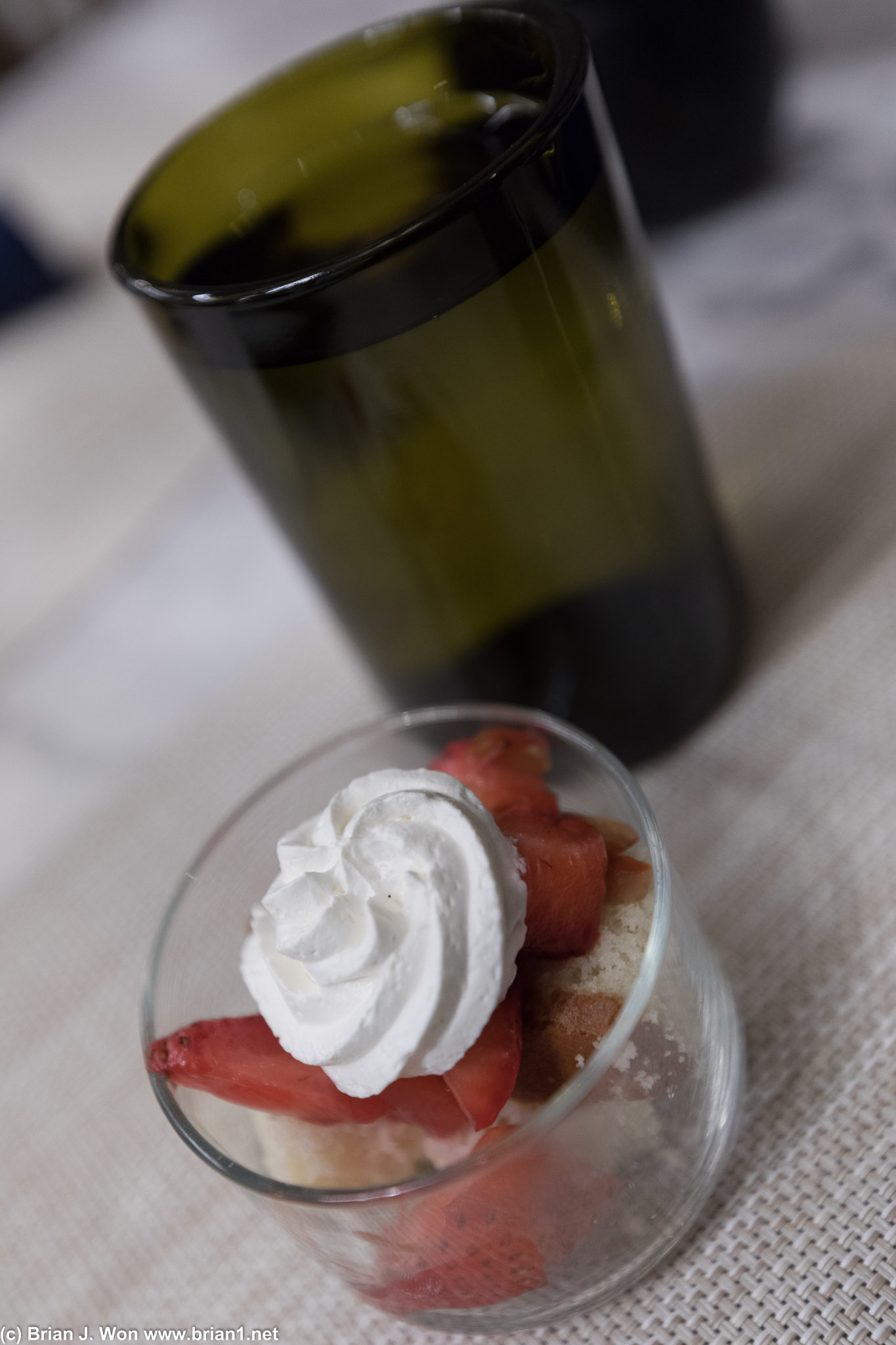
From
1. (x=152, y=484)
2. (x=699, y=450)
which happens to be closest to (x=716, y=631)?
(x=699, y=450)

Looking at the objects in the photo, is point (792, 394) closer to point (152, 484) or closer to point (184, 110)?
point (152, 484)

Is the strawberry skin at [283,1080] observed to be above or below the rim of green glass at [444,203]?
below

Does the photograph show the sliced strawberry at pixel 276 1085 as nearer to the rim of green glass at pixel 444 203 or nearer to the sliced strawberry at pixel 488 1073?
the sliced strawberry at pixel 488 1073

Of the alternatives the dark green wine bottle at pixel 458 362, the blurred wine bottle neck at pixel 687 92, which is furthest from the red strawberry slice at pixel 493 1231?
the blurred wine bottle neck at pixel 687 92

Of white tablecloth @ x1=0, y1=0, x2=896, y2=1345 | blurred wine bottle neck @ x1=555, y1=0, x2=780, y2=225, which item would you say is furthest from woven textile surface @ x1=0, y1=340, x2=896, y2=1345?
blurred wine bottle neck @ x1=555, y1=0, x2=780, y2=225

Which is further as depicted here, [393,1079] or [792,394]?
[792,394]

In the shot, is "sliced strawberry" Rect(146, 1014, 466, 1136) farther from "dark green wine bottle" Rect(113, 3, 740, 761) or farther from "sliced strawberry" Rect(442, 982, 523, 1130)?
"dark green wine bottle" Rect(113, 3, 740, 761)
